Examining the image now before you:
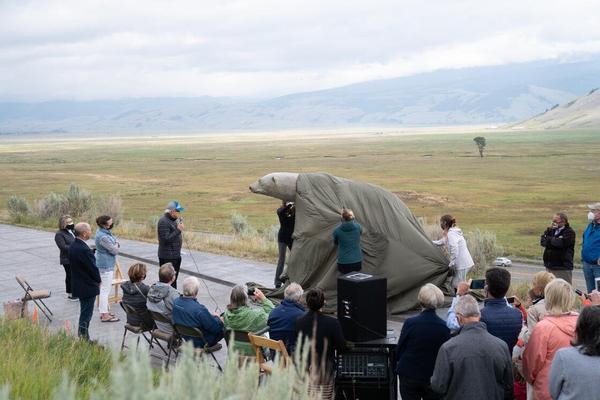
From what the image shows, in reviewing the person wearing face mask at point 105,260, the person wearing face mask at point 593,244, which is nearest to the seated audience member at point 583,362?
the person wearing face mask at point 593,244

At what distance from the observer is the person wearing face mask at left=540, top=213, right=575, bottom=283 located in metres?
10.4

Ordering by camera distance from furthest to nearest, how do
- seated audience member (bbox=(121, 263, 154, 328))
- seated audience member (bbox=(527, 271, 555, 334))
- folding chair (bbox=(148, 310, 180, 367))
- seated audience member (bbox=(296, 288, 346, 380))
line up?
seated audience member (bbox=(121, 263, 154, 328))
folding chair (bbox=(148, 310, 180, 367))
seated audience member (bbox=(296, 288, 346, 380))
seated audience member (bbox=(527, 271, 555, 334))

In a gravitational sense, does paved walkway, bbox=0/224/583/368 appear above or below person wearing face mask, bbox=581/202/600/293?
below

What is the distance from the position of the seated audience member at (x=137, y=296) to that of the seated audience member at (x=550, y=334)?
4.93 meters

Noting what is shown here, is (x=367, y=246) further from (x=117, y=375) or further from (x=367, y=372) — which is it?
(x=117, y=375)

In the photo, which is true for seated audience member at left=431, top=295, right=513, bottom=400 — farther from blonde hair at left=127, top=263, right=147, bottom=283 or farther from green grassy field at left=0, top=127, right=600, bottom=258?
green grassy field at left=0, top=127, right=600, bottom=258

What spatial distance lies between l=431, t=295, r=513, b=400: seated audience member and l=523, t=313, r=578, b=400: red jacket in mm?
201

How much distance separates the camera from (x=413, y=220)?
39.2ft

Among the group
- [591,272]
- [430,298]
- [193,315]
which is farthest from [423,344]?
[591,272]

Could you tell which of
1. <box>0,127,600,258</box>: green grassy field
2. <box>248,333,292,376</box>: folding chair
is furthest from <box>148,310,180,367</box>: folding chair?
<box>0,127,600,258</box>: green grassy field

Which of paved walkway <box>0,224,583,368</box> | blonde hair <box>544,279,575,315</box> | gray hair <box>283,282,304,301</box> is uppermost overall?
blonde hair <box>544,279,575,315</box>

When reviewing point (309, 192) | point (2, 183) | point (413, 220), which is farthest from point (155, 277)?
point (2, 183)

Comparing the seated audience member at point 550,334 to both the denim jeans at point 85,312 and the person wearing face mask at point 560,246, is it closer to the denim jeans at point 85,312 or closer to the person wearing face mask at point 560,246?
the person wearing face mask at point 560,246

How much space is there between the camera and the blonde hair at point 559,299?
17.2 feet
